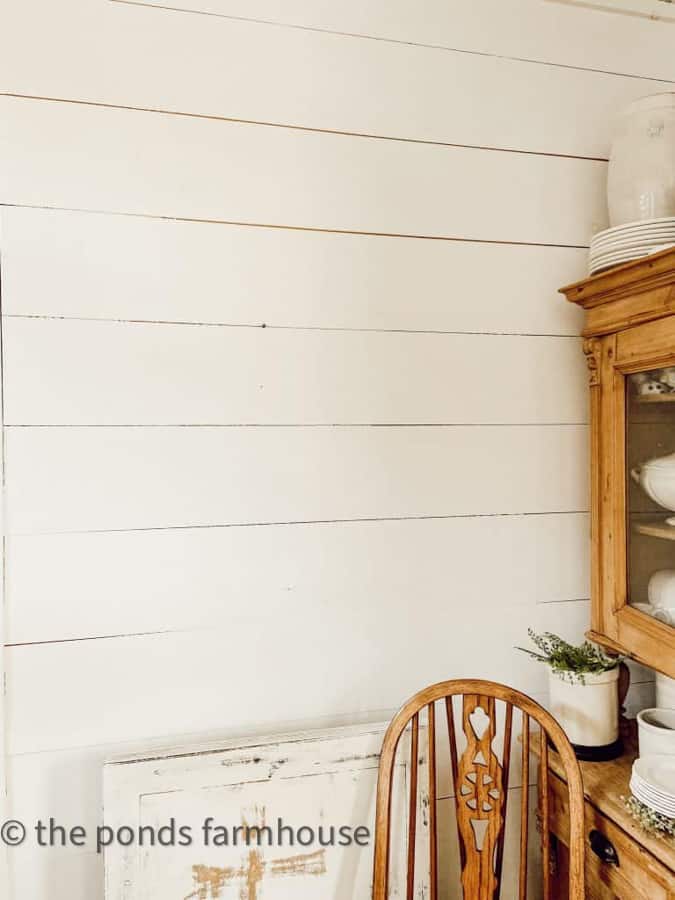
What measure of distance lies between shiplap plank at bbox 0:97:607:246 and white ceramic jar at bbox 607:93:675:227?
0.47 feet

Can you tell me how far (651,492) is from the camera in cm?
127

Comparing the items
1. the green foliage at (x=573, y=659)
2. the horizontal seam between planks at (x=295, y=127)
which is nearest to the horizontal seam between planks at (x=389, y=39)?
the horizontal seam between planks at (x=295, y=127)

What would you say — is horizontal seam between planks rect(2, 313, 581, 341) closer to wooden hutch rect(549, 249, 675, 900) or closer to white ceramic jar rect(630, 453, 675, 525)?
wooden hutch rect(549, 249, 675, 900)

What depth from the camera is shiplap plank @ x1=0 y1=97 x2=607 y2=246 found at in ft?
4.03

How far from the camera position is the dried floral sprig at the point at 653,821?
1.07 m

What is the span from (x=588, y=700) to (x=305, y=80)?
131cm

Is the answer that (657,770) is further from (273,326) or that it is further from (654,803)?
(273,326)

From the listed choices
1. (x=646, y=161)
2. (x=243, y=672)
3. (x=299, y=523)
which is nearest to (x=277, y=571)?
(x=299, y=523)

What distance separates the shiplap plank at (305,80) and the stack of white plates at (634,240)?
11.6 inches

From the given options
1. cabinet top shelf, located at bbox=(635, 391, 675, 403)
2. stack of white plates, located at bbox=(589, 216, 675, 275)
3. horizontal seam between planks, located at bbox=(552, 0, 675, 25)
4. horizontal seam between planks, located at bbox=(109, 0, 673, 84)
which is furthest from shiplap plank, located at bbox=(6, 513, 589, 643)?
horizontal seam between planks, located at bbox=(552, 0, 675, 25)

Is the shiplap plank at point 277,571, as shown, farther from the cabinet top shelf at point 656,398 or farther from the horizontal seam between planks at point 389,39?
the horizontal seam between planks at point 389,39

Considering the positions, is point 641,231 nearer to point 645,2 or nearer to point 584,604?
point 645,2

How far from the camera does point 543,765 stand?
1.27 metres

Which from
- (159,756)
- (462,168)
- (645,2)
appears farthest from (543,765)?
(645,2)
